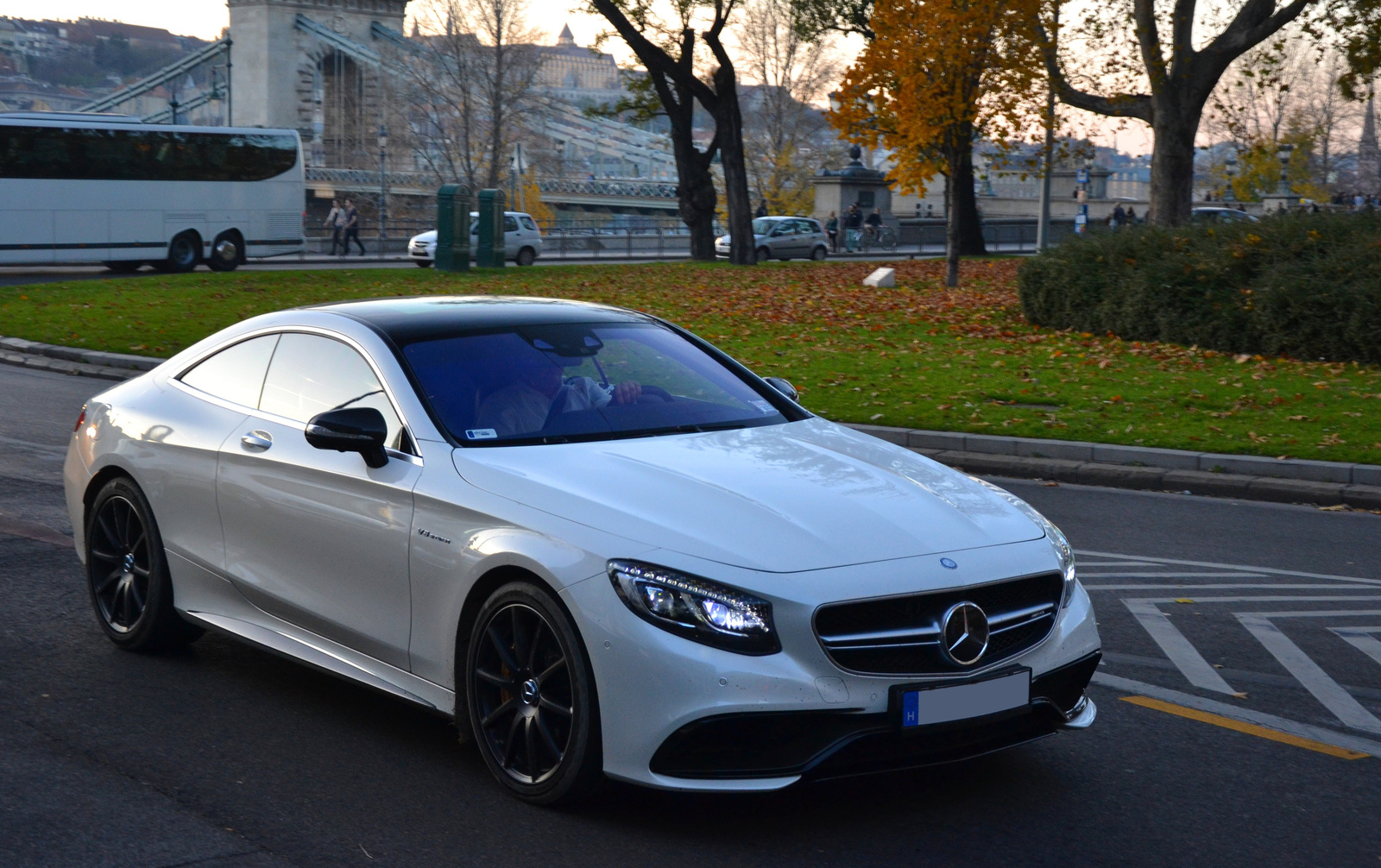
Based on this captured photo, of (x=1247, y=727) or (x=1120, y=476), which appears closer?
(x=1247, y=727)

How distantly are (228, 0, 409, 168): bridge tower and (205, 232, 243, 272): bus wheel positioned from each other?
55.8m

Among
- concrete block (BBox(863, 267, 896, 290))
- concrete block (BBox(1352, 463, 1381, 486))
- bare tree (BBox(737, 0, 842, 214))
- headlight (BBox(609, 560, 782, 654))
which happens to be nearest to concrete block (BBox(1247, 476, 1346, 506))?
concrete block (BBox(1352, 463, 1381, 486))

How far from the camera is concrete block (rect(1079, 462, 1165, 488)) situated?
10516 millimetres

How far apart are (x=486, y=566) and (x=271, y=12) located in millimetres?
98599

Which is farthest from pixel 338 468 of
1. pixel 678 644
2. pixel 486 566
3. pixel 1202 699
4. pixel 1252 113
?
pixel 1252 113

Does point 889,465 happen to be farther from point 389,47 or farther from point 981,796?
point 389,47

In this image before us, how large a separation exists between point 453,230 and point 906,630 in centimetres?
2984

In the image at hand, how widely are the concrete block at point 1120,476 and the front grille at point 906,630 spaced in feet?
22.2

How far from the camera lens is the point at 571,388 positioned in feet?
16.5

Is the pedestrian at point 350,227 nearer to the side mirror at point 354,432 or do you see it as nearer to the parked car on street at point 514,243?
the parked car on street at point 514,243

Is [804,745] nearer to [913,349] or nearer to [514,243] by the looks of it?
[913,349]

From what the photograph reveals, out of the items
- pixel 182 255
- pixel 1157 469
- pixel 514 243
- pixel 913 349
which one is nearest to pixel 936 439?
pixel 1157 469

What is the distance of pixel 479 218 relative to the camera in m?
34.5

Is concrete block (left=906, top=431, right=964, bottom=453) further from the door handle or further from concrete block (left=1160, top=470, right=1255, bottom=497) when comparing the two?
the door handle
